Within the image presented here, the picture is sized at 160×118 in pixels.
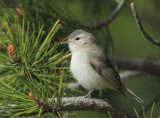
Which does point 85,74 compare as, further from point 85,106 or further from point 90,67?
point 85,106

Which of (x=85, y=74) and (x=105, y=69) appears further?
(x=105, y=69)

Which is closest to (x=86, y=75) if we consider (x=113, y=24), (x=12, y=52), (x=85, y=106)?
Result: (x=85, y=106)

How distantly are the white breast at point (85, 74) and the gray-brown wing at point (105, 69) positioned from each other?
0.05 m

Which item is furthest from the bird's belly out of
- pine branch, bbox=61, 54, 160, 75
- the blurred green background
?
pine branch, bbox=61, 54, 160, 75

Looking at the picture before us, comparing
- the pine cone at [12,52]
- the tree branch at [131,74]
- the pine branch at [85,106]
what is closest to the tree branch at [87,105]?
the pine branch at [85,106]

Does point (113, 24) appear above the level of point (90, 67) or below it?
above

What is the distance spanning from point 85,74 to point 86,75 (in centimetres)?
1

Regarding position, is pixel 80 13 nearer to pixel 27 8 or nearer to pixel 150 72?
pixel 150 72

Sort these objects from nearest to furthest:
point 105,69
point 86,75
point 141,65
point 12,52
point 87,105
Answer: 1. point 87,105
2. point 12,52
3. point 86,75
4. point 105,69
5. point 141,65

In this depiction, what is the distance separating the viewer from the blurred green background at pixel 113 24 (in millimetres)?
2932

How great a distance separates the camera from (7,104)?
2.10 metres

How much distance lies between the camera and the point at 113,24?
5.21m

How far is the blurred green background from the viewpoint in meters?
2.93

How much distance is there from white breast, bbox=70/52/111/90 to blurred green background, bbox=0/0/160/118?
0.31 metres
